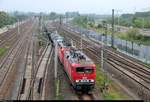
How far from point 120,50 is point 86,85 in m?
39.4

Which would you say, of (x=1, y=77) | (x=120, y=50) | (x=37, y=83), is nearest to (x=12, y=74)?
(x=1, y=77)

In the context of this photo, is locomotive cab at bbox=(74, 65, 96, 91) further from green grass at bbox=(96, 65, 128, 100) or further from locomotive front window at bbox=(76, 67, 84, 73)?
green grass at bbox=(96, 65, 128, 100)

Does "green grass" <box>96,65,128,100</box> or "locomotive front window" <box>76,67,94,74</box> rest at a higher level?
"locomotive front window" <box>76,67,94,74</box>

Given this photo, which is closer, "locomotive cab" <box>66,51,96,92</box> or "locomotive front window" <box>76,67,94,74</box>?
"locomotive cab" <box>66,51,96,92</box>

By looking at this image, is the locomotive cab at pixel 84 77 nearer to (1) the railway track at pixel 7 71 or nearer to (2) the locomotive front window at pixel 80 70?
(2) the locomotive front window at pixel 80 70

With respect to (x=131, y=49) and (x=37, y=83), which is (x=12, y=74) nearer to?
(x=37, y=83)

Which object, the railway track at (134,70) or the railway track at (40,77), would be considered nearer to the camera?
the railway track at (40,77)

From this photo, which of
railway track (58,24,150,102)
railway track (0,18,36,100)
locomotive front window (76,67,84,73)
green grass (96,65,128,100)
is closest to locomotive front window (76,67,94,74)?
locomotive front window (76,67,84,73)

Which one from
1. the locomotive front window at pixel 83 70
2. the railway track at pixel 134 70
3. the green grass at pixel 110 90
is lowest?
the railway track at pixel 134 70

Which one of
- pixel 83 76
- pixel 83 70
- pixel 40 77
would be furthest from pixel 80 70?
pixel 40 77

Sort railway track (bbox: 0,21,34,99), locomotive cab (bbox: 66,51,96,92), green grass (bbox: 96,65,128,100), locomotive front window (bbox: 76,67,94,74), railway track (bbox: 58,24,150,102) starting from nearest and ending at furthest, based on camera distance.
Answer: green grass (bbox: 96,65,128,100)
locomotive cab (bbox: 66,51,96,92)
locomotive front window (bbox: 76,67,94,74)
railway track (bbox: 0,21,34,99)
railway track (bbox: 58,24,150,102)

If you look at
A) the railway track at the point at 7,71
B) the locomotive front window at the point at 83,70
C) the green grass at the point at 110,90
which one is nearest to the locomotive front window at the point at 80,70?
the locomotive front window at the point at 83,70

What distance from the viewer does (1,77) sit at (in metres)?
42.2

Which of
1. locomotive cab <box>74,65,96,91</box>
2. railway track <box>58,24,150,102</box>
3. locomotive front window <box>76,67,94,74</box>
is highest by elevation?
locomotive front window <box>76,67,94,74</box>
